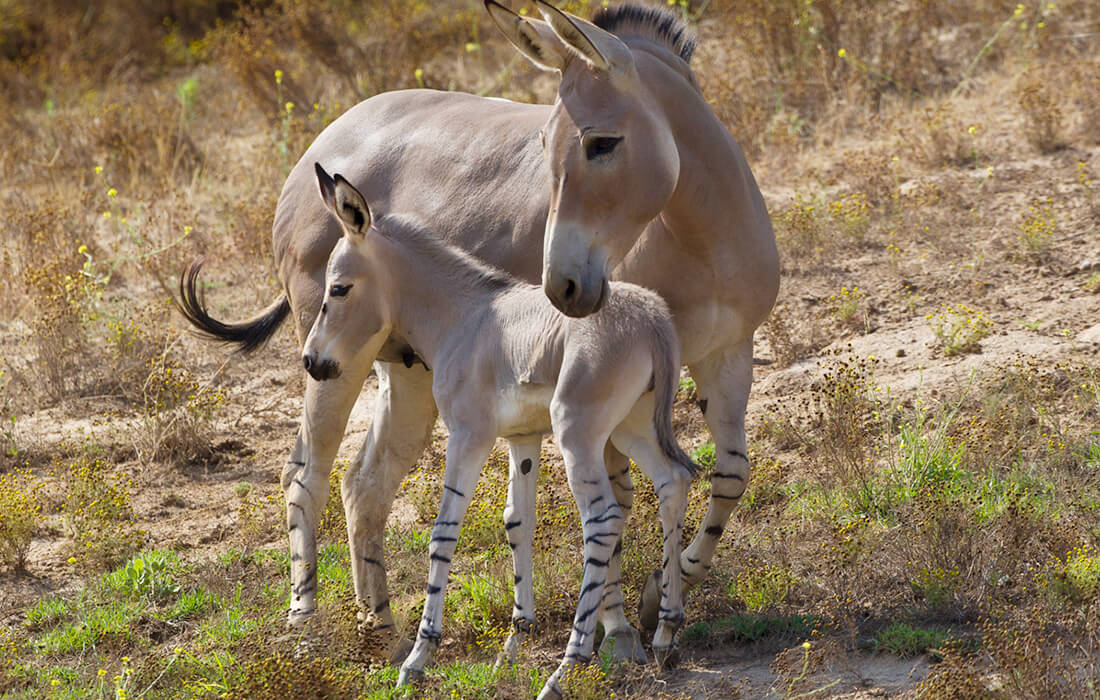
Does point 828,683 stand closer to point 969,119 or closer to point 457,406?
point 457,406

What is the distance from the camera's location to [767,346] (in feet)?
29.3

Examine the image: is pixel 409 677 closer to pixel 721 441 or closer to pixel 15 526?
pixel 721 441

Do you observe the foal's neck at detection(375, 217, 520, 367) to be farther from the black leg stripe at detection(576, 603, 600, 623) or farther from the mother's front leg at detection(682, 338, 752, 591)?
the black leg stripe at detection(576, 603, 600, 623)

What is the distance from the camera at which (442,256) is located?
5.81m

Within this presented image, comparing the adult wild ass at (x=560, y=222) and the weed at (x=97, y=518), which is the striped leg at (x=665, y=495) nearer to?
the adult wild ass at (x=560, y=222)

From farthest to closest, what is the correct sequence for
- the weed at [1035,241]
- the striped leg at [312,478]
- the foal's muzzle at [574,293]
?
the weed at [1035,241] < the striped leg at [312,478] < the foal's muzzle at [574,293]

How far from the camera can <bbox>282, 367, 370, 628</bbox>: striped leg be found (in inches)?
247

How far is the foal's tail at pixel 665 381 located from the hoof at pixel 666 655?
35.5 inches

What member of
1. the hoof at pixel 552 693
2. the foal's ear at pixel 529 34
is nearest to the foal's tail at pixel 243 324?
the foal's ear at pixel 529 34

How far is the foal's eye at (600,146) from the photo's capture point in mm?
4859

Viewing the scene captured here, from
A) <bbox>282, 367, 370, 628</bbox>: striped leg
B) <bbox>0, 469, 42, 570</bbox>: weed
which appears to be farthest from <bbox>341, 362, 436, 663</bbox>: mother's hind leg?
<bbox>0, 469, 42, 570</bbox>: weed

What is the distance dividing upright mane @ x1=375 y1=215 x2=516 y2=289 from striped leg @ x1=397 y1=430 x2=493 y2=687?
2.65ft

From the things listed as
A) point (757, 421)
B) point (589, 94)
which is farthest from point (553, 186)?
point (757, 421)

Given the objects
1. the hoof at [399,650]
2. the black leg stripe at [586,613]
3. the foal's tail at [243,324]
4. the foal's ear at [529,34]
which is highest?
the foal's ear at [529,34]
